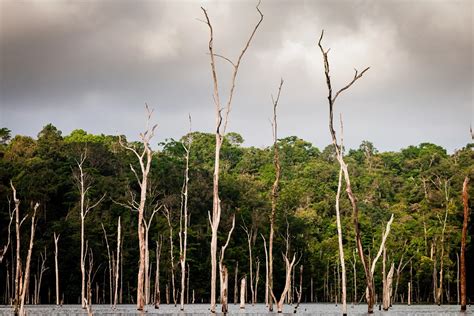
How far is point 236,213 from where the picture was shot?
75.9 metres

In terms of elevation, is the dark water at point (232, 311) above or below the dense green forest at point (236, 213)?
below

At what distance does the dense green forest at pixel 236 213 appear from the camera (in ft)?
207

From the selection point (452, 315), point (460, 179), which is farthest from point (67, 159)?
point (452, 315)

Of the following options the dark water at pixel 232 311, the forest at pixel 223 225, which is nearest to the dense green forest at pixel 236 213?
the forest at pixel 223 225

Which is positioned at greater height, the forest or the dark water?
the forest

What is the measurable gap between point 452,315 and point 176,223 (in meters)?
40.5

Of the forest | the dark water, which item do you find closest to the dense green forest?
the forest

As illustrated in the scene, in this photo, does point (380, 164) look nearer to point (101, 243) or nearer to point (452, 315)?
point (101, 243)

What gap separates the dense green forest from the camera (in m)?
63.1

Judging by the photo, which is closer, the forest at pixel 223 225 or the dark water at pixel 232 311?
the dark water at pixel 232 311

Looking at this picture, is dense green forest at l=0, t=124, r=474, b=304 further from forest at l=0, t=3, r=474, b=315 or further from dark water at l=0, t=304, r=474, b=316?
dark water at l=0, t=304, r=474, b=316

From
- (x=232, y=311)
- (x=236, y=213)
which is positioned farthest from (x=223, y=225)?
(x=232, y=311)

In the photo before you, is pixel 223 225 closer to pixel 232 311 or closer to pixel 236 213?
pixel 236 213

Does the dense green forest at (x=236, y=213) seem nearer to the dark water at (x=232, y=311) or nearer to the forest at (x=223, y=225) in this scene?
the forest at (x=223, y=225)
